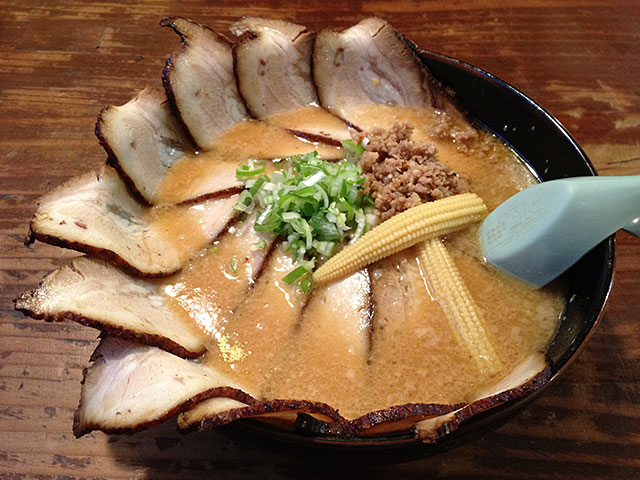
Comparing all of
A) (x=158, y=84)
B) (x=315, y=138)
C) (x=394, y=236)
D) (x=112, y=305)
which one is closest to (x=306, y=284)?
(x=394, y=236)

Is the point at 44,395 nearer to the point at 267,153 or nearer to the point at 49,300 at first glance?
the point at 49,300

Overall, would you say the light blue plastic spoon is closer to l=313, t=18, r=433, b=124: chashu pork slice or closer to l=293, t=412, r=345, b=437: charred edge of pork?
l=313, t=18, r=433, b=124: chashu pork slice

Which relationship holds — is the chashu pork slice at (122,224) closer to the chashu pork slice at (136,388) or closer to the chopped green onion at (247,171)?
the chopped green onion at (247,171)

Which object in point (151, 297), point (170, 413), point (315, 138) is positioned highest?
point (315, 138)

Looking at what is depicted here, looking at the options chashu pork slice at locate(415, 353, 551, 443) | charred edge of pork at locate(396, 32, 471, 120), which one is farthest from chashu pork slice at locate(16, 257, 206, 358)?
charred edge of pork at locate(396, 32, 471, 120)

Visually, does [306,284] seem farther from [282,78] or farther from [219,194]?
[282,78]

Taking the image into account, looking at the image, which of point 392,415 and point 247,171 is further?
point 247,171
